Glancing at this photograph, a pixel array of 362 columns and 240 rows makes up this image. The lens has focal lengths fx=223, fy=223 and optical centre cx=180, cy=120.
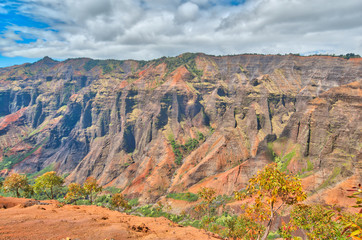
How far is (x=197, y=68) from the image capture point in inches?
6998

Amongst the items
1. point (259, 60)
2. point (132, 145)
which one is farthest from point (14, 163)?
point (259, 60)

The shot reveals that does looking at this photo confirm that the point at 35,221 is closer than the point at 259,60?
Yes

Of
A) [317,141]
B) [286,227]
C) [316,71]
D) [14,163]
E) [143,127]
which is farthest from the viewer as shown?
[14,163]

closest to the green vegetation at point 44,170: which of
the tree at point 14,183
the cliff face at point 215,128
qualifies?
the cliff face at point 215,128

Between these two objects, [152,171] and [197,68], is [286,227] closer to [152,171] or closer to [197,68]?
[152,171]

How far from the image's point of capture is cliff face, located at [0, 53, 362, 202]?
75.1 m

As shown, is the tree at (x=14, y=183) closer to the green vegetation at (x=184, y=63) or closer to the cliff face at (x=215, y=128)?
the cliff face at (x=215, y=128)

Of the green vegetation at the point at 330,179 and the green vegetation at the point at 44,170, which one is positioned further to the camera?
the green vegetation at the point at 44,170

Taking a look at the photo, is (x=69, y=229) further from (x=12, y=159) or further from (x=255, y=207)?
(x=12, y=159)

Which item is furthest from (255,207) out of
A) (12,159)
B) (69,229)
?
(12,159)

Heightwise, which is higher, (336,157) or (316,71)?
(316,71)

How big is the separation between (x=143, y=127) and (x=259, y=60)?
10085cm

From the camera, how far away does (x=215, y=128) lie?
130500 millimetres

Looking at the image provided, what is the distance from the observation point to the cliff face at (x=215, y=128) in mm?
75125
